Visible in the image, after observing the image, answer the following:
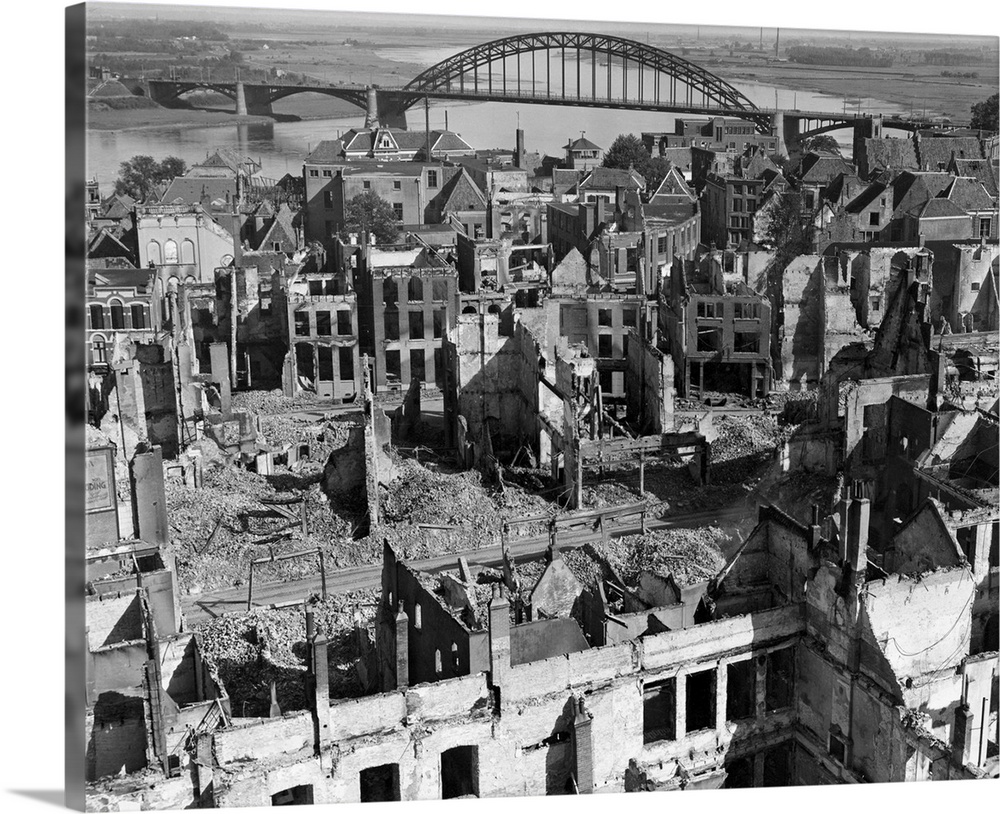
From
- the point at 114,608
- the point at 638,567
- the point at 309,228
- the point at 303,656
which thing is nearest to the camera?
the point at 114,608

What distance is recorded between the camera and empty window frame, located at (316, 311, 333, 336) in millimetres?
40688

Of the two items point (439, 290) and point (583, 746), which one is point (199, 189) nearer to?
point (439, 290)

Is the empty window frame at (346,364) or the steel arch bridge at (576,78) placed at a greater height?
the steel arch bridge at (576,78)

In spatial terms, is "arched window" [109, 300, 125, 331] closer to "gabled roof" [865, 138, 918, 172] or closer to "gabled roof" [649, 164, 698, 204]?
"gabled roof" [649, 164, 698, 204]

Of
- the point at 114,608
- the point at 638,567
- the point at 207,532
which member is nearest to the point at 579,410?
the point at 638,567

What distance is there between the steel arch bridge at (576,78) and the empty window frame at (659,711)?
14.3 metres

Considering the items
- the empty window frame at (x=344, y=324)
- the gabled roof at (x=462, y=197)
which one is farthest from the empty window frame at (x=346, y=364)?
the gabled roof at (x=462, y=197)

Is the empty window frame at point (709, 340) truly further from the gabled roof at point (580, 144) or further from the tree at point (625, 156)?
the tree at point (625, 156)

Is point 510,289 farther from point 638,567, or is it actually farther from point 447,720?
point 447,720

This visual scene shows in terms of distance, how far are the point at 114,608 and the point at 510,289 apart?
22.8 m

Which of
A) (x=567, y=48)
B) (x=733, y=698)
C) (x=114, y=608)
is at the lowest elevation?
(x=733, y=698)

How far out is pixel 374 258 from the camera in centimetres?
4347

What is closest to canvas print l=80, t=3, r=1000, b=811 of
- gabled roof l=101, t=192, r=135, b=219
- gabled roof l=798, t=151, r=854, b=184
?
gabled roof l=798, t=151, r=854, b=184

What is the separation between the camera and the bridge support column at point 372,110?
58994 millimetres
